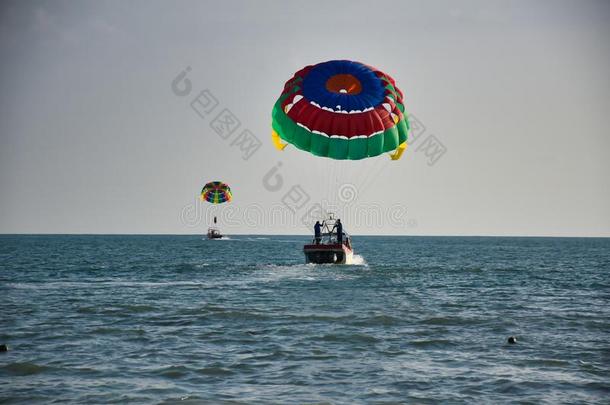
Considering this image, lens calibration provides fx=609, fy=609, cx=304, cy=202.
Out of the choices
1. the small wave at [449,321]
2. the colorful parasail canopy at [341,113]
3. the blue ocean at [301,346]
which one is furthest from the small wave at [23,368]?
the colorful parasail canopy at [341,113]

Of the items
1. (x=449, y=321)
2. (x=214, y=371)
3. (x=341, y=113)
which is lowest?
(x=214, y=371)

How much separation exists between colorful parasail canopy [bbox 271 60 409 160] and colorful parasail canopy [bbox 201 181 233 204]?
75.3 metres

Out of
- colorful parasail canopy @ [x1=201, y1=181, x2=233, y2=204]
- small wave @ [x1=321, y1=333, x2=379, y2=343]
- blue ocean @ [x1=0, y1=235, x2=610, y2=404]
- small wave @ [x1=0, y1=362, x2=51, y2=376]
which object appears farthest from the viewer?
colorful parasail canopy @ [x1=201, y1=181, x2=233, y2=204]

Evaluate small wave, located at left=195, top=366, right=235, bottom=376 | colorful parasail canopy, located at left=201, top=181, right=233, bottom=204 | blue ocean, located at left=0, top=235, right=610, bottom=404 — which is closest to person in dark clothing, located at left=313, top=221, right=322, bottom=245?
blue ocean, located at left=0, top=235, right=610, bottom=404

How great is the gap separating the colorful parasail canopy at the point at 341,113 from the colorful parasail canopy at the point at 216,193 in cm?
7525

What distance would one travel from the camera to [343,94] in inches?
1356

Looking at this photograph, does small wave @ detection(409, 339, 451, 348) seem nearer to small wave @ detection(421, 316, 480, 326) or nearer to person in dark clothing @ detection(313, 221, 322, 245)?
small wave @ detection(421, 316, 480, 326)

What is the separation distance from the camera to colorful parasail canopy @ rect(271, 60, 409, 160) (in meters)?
33.7

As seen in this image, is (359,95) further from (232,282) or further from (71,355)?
(71,355)

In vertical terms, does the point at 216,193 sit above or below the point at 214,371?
above

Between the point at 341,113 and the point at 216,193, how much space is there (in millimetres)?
79838

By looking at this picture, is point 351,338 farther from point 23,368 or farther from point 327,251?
point 327,251

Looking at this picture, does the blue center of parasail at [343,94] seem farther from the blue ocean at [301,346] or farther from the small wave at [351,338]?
the small wave at [351,338]

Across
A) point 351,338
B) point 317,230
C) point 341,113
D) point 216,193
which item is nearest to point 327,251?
point 317,230
